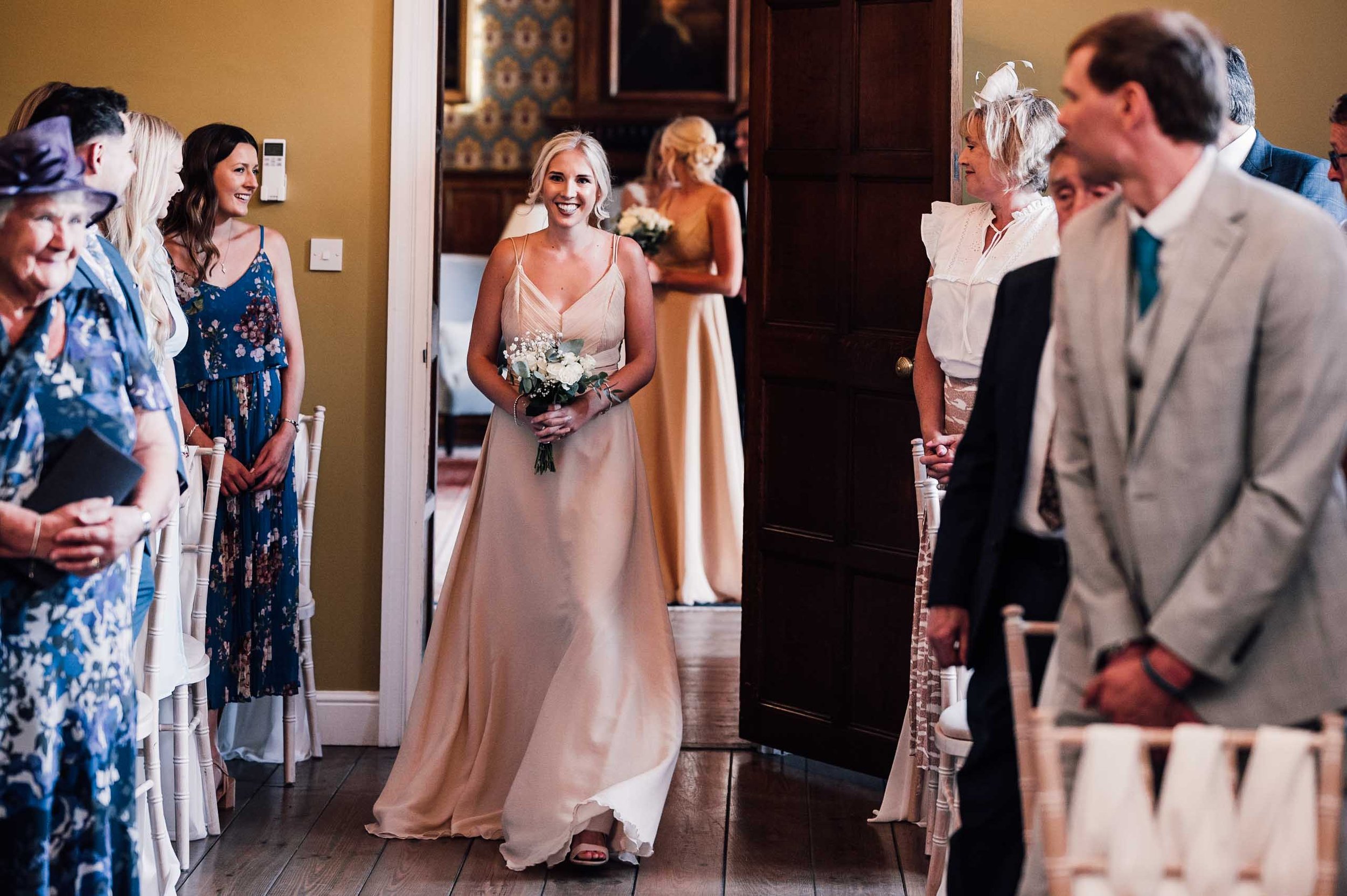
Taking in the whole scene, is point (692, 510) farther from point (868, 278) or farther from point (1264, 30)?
point (1264, 30)

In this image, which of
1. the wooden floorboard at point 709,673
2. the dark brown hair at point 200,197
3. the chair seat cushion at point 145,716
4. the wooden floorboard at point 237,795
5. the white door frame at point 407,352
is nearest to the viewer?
the chair seat cushion at point 145,716

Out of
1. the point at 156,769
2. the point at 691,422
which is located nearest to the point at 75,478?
the point at 156,769

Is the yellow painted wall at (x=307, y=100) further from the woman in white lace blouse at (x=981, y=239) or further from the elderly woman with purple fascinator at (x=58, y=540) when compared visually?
the elderly woman with purple fascinator at (x=58, y=540)

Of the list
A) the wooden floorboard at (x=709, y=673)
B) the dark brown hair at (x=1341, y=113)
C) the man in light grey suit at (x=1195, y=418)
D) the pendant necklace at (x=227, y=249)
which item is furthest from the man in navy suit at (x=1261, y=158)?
the pendant necklace at (x=227, y=249)

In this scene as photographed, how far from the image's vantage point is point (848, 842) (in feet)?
12.0

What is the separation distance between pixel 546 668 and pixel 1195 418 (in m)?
2.27

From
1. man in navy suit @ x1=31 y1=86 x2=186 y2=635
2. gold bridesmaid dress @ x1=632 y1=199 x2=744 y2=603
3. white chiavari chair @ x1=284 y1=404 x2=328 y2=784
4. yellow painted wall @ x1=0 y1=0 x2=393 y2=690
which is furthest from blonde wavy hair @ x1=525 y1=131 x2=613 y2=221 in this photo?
gold bridesmaid dress @ x1=632 y1=199 x2=744 y2=603

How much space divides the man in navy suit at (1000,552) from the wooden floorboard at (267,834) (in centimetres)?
183

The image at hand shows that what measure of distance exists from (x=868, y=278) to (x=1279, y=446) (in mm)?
2371

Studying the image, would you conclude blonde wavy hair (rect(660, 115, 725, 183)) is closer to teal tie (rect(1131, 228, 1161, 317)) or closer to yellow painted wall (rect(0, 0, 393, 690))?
yellow painted wall (rect(0, 0, 393, 690))

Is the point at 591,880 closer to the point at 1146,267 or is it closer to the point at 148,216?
the point at 148,216

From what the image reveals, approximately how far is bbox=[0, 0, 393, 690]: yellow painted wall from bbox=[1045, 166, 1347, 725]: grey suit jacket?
9.72 feet

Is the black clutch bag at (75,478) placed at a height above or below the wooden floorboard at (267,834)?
above

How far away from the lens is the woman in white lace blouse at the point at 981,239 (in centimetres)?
328
